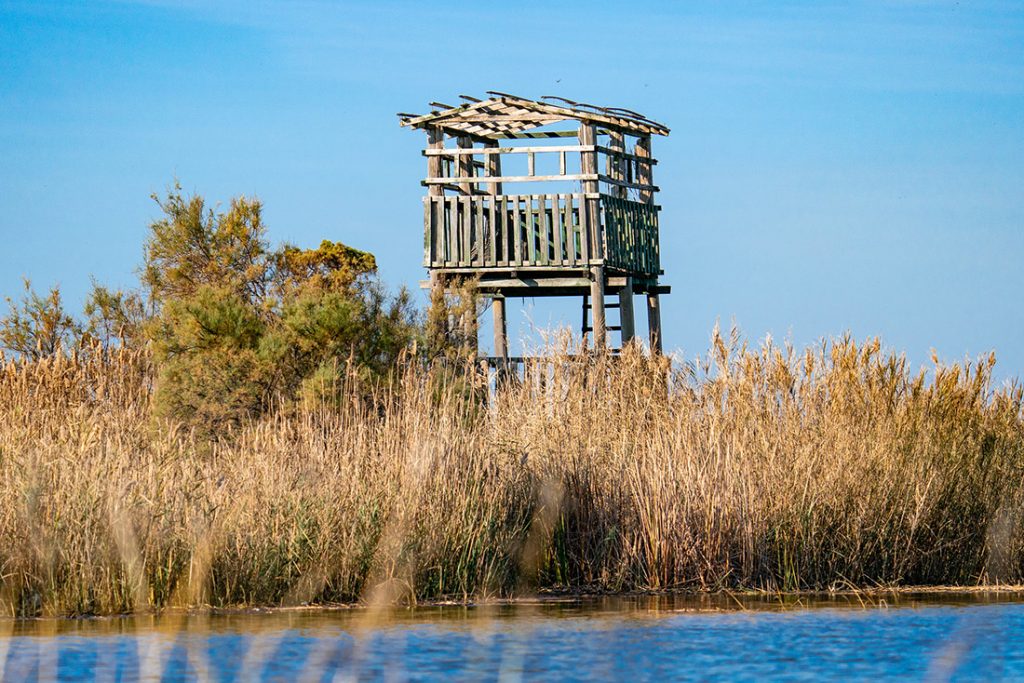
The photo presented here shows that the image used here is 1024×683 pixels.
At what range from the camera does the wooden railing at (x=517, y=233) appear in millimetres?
25203

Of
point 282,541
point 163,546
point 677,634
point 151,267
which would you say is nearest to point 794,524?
point 677,634

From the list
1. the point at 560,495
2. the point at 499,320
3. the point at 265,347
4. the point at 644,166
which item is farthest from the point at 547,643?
the point at 644,166

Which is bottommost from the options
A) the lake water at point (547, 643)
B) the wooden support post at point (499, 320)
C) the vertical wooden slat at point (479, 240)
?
the lake water at point (547, 643)

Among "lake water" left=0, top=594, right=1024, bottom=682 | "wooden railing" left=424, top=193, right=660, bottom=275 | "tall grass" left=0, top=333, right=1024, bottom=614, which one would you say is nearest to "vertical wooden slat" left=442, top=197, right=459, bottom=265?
"wooden railing" left=424, top=193, right=660, bottom=275

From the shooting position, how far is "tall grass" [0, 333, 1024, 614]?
11.9m

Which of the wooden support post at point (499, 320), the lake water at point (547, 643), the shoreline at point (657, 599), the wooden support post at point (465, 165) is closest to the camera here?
the lake water at point (547, 643)

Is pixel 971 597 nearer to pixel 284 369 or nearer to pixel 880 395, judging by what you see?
pixel 880 395

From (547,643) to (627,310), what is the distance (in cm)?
1630

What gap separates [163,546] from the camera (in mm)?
11820

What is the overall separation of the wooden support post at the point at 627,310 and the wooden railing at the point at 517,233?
0.54 meters

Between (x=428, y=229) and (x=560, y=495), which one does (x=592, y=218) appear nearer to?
(x=428, y=229)

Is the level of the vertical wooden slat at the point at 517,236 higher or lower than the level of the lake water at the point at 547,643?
higher

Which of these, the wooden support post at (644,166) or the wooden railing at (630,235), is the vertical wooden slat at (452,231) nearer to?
the wooden railing at (630,235)

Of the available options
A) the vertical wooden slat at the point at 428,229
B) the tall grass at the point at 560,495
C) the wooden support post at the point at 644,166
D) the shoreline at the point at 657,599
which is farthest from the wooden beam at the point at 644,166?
the shoreline at the point at 657,599
